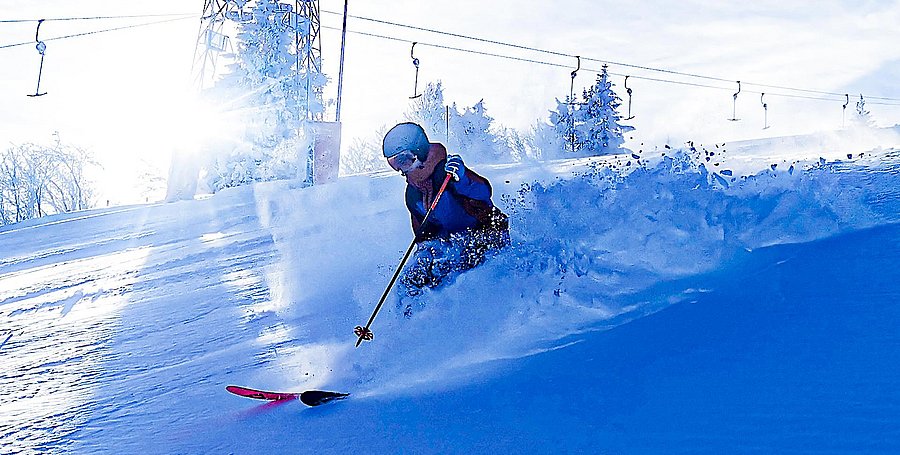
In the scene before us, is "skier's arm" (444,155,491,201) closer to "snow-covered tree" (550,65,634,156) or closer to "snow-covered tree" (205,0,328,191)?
"snow-covered tree" (205,0,328,191)

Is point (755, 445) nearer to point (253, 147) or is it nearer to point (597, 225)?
point (597, 225)

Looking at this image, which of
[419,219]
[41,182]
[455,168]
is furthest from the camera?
[41,182]

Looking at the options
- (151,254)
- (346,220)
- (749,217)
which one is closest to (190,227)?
(151,254)

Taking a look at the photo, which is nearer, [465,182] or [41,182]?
[465,182]

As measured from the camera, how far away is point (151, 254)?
12234 millimetres

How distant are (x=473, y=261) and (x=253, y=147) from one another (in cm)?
2274

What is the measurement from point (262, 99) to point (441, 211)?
22009 mm

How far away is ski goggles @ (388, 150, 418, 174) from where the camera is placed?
5551 mm

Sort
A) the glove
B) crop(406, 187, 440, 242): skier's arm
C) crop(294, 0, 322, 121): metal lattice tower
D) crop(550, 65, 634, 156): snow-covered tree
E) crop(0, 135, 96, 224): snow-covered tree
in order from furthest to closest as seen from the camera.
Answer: crop(0, 135, 96, 224): snow-covered tree → crop(550, 65, 634, 156): snow-covered tree → crop(294, 0, 322, 121): metal lattice tower → crop(406, 187, 440, 242): skier's arm → the glove

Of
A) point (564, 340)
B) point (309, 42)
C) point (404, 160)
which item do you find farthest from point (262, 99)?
point (564, 340)

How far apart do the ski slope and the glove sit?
0.71 metres

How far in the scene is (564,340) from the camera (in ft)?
14.2

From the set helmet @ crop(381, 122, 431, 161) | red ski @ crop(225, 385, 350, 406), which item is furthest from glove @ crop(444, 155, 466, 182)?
red ski @ crop(225, 385, 350, 406)

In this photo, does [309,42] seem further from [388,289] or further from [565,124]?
[565,124]
